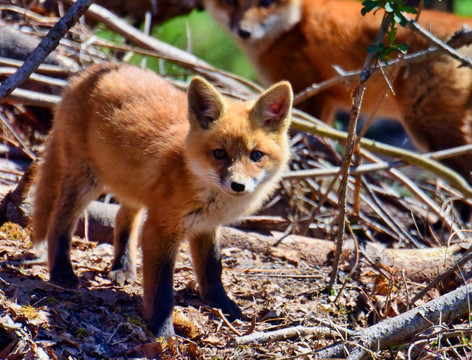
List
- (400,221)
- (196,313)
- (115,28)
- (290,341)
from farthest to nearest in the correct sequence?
(115,28), (400,221), (196,313), (290,341)

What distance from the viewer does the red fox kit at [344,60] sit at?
6555mm

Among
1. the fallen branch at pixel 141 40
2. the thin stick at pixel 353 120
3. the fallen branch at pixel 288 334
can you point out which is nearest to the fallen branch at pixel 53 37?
the thin stick at pixel 353 120

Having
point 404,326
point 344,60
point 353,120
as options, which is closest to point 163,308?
point 404,326

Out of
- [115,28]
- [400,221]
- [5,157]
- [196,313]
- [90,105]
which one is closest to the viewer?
[196,313]

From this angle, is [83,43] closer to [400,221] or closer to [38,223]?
[38,223]

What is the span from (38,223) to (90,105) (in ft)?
3.57

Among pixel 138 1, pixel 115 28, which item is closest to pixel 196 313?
pixel 115 28

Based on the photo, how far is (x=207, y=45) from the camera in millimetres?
9766

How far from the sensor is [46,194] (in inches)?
181

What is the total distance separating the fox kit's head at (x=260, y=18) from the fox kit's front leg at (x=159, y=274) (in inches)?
200

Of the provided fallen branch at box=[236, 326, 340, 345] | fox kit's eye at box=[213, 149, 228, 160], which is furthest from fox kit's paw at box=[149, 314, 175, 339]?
fox kit's eye at box=[213, 149, 228, 160]

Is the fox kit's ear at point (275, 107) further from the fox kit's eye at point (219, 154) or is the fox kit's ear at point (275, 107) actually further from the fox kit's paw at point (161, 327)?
the fox kit's paw at point (161, 327)

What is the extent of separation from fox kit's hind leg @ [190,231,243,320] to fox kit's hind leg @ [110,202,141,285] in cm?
62

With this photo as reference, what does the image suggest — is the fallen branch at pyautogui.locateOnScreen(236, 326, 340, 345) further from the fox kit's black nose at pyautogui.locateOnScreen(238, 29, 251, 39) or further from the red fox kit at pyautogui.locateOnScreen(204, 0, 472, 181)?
the fox kit's black nose at pyautogui.locateOnScreen(238, 29, 251, 39)
